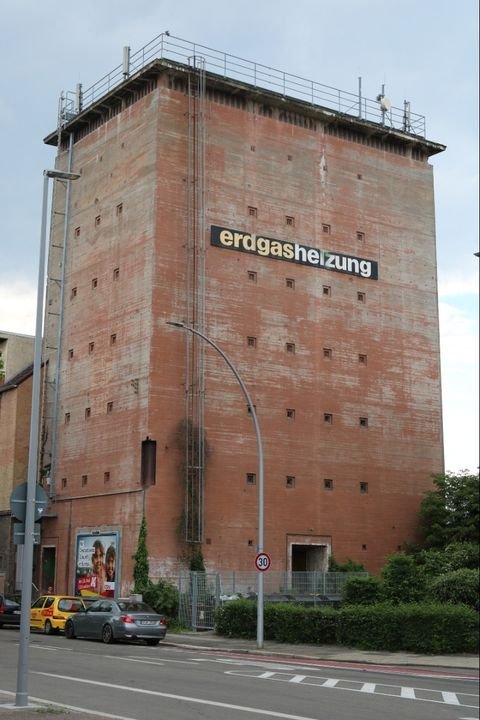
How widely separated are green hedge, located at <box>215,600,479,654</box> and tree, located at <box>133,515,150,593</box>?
32.7ft

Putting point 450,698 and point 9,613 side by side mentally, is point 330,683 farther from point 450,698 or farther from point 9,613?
point 9,613

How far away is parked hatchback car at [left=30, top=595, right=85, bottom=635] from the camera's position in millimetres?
35312

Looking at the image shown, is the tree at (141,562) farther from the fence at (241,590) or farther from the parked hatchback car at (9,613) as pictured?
the parked hatchback car at (9,613)

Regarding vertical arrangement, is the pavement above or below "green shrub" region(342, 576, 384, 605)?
below

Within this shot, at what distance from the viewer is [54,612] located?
35.5 m

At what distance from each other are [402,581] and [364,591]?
4.26 feet

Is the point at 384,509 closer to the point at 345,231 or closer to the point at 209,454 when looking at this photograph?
the point at 209,454

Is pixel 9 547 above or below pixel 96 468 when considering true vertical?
below

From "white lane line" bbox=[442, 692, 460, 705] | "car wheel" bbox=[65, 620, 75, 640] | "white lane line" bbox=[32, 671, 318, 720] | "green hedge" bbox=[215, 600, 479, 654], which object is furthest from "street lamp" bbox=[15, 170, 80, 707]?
"car wheel" bbox=[65, 620, 75, 640]

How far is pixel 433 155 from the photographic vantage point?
190 ft

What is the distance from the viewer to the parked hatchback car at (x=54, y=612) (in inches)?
1390

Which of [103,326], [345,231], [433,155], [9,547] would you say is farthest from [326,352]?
[9,547]

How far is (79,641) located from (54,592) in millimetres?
17126

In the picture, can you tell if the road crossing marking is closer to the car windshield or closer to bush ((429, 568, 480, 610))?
bush ((429, 568, 480, 610))
